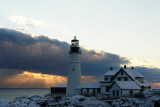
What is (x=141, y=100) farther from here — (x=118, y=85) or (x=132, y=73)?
(x=132, y=73)

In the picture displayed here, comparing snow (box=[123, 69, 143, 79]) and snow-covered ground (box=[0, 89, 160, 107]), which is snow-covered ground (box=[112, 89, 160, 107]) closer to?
snow-covered ground (box=[0, 89, 160, 107])

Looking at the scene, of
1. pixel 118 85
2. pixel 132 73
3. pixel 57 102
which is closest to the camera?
pixel 57 102

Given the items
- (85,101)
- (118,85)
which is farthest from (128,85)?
(85,101)

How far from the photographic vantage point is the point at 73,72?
60.9m

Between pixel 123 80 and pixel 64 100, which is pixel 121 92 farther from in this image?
pixel 64 100

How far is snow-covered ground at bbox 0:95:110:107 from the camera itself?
47281mm

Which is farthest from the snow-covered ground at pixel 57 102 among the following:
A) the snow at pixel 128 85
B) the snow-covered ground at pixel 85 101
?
the snow at pixel 128 85

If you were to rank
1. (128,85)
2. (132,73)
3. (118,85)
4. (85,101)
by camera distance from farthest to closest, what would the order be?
(132,73), (128,85), (118,85), (85,101)

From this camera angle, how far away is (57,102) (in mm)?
50438

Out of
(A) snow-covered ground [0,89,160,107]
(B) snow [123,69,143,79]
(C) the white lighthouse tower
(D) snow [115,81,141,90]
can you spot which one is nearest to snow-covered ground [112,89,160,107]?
(A) snow-covered ground [0,89,160,107]

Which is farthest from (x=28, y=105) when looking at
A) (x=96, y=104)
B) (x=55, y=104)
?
(x=96, y=104)

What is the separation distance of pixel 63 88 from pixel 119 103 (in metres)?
29.4

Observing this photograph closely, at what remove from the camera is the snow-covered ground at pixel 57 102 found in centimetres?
4728

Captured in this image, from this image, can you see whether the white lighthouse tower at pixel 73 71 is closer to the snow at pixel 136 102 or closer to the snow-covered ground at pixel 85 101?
the snow-covered ground at pixel 85 101
